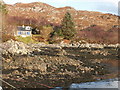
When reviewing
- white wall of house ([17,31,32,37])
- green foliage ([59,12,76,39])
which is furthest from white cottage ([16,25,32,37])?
green foliage ([59,12,76,39])

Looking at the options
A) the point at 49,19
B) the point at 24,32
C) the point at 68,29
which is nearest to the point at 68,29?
the point at 68,29

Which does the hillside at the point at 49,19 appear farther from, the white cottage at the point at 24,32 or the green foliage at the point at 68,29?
the green foliage at the point at 68,29

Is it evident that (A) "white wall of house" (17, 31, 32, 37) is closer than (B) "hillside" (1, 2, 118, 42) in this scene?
Yes

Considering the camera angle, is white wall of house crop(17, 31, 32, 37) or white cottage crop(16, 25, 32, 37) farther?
white cottage crop(16, 25, 32, 37)

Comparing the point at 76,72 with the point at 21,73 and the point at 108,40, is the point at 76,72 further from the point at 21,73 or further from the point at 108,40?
the point at 108,40

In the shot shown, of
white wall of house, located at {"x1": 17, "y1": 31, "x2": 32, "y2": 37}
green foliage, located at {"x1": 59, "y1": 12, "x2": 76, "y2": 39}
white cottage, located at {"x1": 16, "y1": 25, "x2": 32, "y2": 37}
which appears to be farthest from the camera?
white cottage, located at {"x1": 16, "y1": 25, "x2": 32, "y2": 37}

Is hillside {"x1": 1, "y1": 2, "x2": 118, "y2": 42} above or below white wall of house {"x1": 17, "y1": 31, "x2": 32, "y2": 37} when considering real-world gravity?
above

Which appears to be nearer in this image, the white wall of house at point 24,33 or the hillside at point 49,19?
the white wall of house at point 24,33

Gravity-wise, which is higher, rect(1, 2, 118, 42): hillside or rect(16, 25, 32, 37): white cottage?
rect(1, 2, 118, 42): hillside

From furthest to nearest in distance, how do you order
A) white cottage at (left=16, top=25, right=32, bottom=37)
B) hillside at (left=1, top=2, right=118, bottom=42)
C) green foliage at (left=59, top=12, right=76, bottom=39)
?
hillside at (left=1, top=2, right=118, bottom=42)
white cottage at (left=16, top=25, right=32, bottom=37)
green foliage at (left=59, top=12, right=76, bottom=39)

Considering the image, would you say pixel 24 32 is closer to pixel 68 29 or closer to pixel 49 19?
pixel 68 29

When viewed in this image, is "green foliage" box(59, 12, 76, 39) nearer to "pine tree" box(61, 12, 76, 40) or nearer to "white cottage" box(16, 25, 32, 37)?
"pine tree" box(61, 12, 76, 40)

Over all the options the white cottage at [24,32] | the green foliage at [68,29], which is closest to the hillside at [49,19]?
the white cottage at [24,32]

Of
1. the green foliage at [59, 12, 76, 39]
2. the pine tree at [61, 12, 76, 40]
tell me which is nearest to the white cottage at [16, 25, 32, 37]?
the green foliage at [59, 12, 76, 39]
